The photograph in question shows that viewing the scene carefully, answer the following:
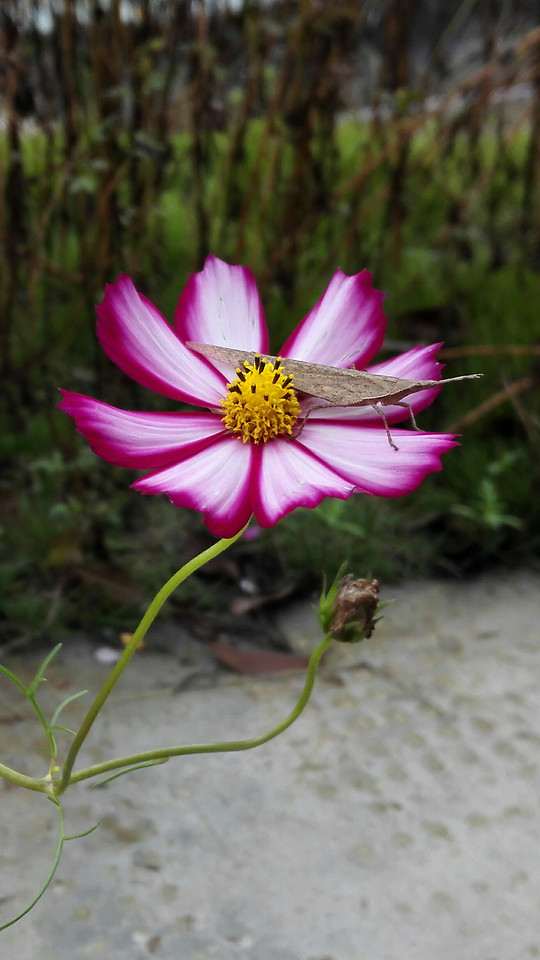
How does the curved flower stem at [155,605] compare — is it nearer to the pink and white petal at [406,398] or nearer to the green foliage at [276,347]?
the pink and white petal at [406,398]

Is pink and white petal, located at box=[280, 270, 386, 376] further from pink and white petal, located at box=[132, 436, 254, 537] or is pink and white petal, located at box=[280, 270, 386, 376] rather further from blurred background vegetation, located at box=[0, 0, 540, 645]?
blurred background vegetation, located at box=[0, 0, 540, 645]

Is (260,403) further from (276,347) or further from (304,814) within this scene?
(276,347)

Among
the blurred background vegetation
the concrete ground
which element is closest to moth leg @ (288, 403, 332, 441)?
the concrete ground

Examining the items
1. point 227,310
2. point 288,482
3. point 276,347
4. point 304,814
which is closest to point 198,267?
point 276,347

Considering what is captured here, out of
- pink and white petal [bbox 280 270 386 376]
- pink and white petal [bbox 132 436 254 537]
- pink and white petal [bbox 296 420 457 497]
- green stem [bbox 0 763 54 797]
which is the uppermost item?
pink and white petal [bbox 280 270 386 376]

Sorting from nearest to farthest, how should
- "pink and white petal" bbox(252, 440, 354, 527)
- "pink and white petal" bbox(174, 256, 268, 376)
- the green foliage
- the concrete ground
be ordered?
"pink and white petal" bbox(252, 440, 354, 527)
"pink and white petal" bbox(174, 256, 268, 376)
the concrete ground
the green foliage

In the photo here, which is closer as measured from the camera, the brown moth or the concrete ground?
the brown moth

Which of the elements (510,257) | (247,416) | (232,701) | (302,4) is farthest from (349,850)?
(510,257)
